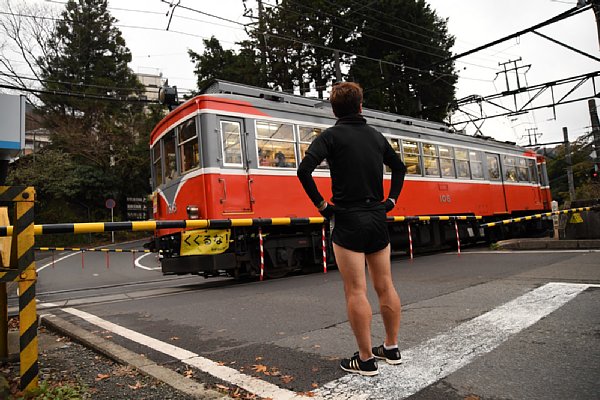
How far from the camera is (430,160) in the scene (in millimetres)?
12781

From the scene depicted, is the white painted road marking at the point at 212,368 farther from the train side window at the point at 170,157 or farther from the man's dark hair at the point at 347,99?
the train side window at the point at 170,157

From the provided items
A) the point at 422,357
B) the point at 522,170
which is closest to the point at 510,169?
the point at 522,170

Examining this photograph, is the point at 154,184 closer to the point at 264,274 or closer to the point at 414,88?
the point at 264,274

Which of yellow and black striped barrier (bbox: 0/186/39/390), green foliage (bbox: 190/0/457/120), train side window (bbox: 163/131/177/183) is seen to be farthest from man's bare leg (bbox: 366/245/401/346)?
green foliage (bbox: 190/0/457/120)

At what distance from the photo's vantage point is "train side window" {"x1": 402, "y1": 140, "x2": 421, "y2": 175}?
12.0 meters

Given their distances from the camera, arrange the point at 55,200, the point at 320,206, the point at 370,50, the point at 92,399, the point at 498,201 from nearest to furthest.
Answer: the point at 92,399 → the point at 320,206 → the point at 498,201 → the point at 370,50 → the point at 55,200

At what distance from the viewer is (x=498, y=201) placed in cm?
1574

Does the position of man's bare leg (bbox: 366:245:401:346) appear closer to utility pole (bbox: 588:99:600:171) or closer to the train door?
the train door

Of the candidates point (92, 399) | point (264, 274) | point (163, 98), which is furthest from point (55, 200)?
point (92, 399)

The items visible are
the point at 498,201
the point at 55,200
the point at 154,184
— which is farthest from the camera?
the point at 55,200

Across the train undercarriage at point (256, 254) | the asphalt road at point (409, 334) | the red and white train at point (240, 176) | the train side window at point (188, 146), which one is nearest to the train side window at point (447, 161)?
the red and white train at point (240, 176)

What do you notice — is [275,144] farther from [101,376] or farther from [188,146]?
[101,376]

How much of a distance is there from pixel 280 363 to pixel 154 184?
303 inches

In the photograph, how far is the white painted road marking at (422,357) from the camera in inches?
102
